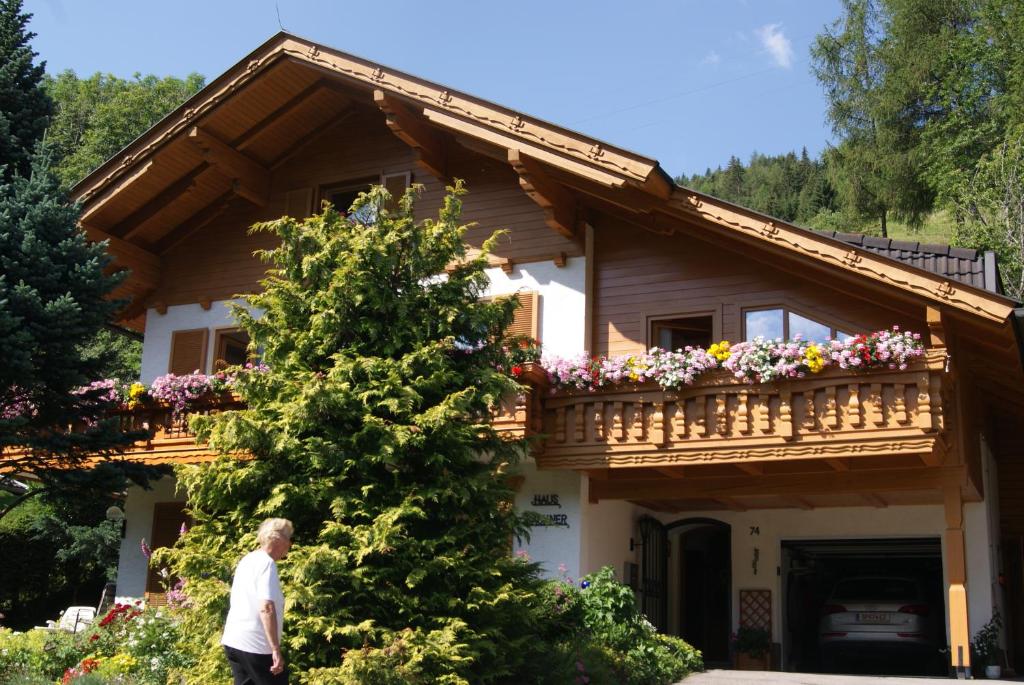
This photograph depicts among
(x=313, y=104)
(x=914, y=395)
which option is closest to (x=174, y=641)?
(x=914, y=395)

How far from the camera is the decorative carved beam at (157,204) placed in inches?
712

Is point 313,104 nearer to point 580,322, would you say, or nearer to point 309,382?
point 580,322

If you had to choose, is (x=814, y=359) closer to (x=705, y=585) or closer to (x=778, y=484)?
(x=778, y=484)

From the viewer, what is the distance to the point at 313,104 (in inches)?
700

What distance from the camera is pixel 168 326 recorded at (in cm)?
1861

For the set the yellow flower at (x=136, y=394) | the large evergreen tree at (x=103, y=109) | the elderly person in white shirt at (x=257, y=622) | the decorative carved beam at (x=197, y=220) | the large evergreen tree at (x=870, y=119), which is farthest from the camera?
the large evergreen tree at (x=870, y=119)

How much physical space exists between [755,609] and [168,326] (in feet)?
35.4

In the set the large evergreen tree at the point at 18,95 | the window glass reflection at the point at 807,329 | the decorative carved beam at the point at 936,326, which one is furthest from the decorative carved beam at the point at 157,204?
the decorative carved beam at the point at 936,326

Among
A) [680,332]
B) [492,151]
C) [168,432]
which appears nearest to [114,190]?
[168,432]

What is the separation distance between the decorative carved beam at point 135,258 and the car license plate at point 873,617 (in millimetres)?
12641

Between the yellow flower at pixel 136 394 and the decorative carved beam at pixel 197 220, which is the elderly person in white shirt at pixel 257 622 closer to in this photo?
the yellow flower at pixel 136 394

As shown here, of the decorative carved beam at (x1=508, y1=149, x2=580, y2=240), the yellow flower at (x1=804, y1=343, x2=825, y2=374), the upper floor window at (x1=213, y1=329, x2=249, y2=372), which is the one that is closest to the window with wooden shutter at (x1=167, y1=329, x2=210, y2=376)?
the upper floor window at (x1=213, y1=329, x2=249, y2=372)

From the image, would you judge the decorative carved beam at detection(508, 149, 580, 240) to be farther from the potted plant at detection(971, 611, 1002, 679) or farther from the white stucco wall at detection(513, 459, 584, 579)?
the potted plant at detection(971, 611, 1002, 679)

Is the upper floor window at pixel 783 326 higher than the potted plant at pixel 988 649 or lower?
higher
